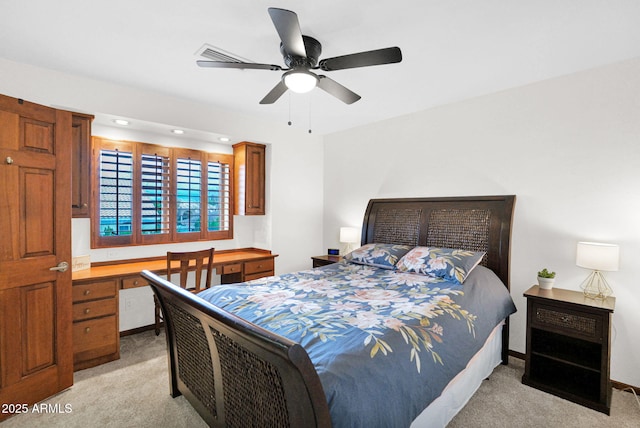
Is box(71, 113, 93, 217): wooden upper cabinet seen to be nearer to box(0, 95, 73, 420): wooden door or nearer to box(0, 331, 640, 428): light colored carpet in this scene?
box(0, 95, 73, 420): wooden door

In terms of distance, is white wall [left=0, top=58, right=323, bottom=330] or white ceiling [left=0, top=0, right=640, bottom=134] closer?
white ceiling [left=0, top=0, right=640, bottom=134]

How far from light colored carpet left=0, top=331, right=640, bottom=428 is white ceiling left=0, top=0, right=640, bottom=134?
272 centimetres

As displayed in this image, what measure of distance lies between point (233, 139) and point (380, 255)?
250cm

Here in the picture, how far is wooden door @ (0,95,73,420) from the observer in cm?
214

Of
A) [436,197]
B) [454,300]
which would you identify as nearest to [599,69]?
[436,197]

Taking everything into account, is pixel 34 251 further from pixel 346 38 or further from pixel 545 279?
pixel 545 279

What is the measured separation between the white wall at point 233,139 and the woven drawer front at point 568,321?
124 inches

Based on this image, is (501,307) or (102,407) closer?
(102,407)

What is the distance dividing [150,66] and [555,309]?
400cm

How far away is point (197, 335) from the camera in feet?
6.12

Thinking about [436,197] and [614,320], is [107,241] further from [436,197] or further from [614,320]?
[614,320]

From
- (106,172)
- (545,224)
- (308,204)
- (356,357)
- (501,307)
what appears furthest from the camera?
(308,204)

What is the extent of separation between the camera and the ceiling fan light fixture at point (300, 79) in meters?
1.99

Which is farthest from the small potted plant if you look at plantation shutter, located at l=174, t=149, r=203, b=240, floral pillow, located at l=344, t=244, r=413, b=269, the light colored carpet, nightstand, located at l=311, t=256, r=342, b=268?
plantation shutter, located at l=174, t=149, r=203, b=240
